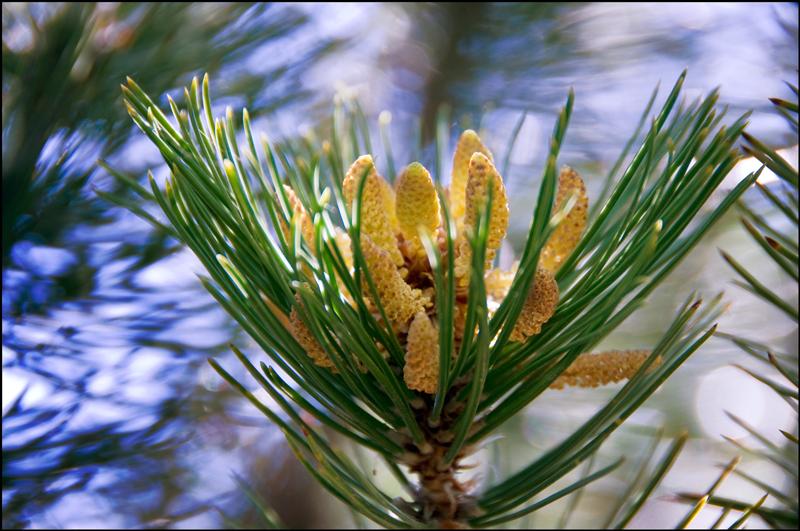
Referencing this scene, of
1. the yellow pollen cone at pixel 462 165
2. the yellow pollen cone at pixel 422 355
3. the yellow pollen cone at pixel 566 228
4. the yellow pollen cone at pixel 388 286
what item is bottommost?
the yellow pollen cone at pixel 422 355

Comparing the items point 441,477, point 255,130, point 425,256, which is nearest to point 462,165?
point 425,256

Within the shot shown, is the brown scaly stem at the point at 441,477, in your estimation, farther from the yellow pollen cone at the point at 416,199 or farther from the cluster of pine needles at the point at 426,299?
the yellow pollen cone at the point at 416,199

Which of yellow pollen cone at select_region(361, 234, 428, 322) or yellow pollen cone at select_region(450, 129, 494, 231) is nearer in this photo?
yellow pollen cone at select_region(361, 234, 428, 322)

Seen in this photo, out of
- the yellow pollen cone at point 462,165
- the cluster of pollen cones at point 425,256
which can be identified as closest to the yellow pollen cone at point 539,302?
the cluster of pollen cones at point 425,256

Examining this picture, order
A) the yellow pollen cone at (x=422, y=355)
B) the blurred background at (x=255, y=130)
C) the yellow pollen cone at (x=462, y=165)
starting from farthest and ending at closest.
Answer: the blurred background at (x=255, y=130) → the yellow pollen cone at (x=462, y=165) → the yellow pollen cone at (x=422, y=355)

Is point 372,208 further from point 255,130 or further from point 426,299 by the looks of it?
point 255,130

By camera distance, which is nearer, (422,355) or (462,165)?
(422,355)

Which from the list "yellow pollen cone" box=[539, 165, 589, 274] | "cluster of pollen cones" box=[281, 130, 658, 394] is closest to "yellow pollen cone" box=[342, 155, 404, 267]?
"cluster of pollen cones" box=[281, 130, 658, 394]

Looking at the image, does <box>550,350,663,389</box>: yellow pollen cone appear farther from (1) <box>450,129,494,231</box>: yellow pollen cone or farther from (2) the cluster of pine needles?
(1) <box>450,129,494,231</box>: yellow pollen cone

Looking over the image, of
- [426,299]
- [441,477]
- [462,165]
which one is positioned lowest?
[441,477]
